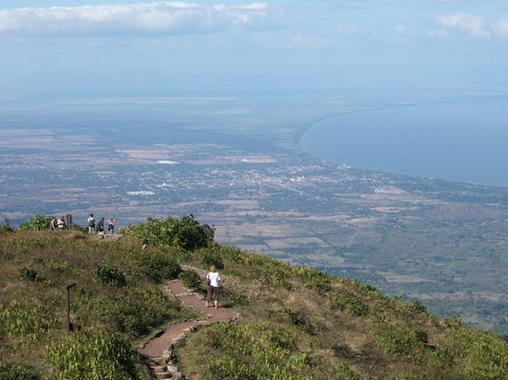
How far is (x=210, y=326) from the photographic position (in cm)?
1880

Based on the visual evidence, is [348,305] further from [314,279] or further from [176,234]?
[176,234]

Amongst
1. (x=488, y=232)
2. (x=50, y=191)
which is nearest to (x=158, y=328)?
(x=488, y=232)

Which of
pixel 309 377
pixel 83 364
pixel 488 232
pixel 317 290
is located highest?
pixel 83 364

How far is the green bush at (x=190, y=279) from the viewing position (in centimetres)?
2350

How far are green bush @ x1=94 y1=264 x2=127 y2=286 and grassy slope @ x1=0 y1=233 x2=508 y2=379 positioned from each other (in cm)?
19

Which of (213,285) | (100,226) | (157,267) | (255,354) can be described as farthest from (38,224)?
(255,354)

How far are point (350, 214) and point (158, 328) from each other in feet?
512

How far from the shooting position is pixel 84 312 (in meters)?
17.8

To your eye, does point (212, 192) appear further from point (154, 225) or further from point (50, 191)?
point (154, 225)

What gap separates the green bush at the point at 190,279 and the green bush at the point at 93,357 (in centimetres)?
791

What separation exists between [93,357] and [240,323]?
6457 mm

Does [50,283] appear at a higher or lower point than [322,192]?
higher

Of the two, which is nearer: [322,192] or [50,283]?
[50,283]

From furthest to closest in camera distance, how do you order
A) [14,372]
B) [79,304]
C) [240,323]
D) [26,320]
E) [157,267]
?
[157,267] → [240,323] → [79,304] → [26,320] → [14,372]
